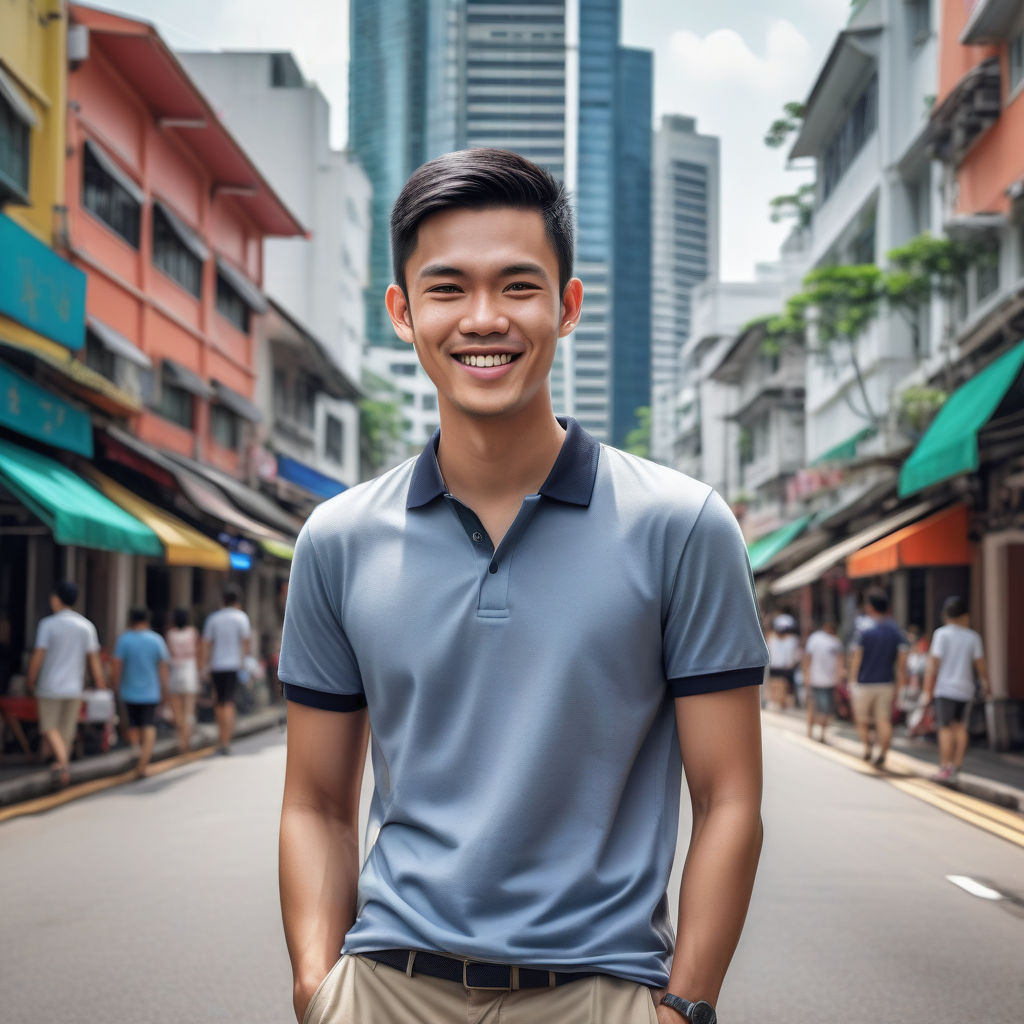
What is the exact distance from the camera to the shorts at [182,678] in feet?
53.1

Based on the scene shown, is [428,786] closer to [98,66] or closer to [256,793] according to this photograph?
[256,793]

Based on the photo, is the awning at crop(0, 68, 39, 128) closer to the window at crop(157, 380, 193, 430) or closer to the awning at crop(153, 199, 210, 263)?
the awning at crop(153, 199, 210, 263)

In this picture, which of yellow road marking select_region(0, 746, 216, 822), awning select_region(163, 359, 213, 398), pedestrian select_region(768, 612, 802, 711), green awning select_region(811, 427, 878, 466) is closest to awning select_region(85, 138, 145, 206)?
awning select_region(163, 359, 213, 398)

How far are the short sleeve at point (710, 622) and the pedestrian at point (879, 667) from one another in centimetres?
1341

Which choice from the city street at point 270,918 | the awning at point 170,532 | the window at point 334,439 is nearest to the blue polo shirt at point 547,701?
the city street at point 270,918

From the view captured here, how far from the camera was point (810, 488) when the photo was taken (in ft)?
113

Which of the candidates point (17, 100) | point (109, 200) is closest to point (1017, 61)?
point (17, 100)

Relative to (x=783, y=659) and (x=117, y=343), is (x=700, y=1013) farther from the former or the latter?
(x=783, y=659)

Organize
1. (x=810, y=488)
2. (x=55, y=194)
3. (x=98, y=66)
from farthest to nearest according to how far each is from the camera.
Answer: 1. (x=810, y=488)
2. (x=98, y=66)
3. (x=55, y=194)

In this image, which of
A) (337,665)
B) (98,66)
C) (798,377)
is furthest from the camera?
(798,377)

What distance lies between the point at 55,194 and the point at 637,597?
18.3 metres

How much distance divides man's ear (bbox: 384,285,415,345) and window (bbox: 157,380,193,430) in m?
23.0

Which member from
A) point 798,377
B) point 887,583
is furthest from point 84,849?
point 798,377

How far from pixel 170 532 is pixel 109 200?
6.30m
